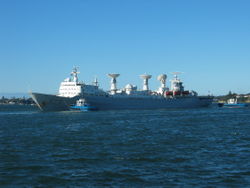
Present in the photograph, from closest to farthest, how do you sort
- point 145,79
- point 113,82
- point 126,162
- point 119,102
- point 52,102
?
point 126,162, point 52,102, point 119,102, point 113,82, point 145,79

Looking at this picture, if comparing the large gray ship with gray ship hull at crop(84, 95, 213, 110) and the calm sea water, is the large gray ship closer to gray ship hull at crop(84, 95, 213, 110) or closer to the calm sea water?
gray ship hull at crop(84, 95, 213, 110)

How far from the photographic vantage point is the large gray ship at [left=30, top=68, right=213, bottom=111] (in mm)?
88875

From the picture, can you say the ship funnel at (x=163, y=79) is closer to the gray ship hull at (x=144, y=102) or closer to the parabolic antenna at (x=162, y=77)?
the parabolic antenna at (x=162, y=77)

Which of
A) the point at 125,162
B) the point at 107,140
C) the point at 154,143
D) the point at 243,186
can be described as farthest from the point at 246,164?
the point at 107,140

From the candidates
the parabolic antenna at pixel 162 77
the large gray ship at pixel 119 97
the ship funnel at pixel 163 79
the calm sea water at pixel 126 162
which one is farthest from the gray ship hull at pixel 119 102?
the calm sea water at pixel 126 162

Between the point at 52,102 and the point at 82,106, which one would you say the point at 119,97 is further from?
the point at 52,102

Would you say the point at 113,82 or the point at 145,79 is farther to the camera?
the point at 145,79

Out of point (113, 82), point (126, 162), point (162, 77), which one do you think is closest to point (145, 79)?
point (162, 77)

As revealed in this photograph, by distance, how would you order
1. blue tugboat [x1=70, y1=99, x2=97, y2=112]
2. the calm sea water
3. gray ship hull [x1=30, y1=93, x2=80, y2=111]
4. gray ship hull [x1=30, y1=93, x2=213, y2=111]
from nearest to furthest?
the calm sea water, gray ship hull [x1=30, y1=93, x2=80, y2=111], gray ship hull [x1=30, y1=93, x2=213, y2=111], blue tugboat [x1=70, y1=99, x2=97, y2=112]

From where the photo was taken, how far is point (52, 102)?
284 feet

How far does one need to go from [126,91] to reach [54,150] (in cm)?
8497

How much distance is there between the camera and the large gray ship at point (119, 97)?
88.9 m

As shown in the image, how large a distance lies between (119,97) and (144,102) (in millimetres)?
9585

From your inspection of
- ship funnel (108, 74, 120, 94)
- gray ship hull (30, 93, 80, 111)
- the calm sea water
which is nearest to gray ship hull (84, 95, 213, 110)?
gray ship hull (30, 93, 80, 111)
